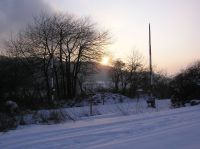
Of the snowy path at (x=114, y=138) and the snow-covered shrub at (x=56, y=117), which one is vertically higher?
the snow-covered shrub at (x=56, y=117)

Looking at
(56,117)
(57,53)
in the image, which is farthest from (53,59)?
(56,117)

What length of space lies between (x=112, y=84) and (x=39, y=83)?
968 inches

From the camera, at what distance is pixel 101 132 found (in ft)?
41.1

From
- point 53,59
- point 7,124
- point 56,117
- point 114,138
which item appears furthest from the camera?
point 53,59

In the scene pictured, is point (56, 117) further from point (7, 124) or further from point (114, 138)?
point (114, 138)

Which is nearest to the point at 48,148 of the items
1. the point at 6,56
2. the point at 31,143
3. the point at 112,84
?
the point at 31,143

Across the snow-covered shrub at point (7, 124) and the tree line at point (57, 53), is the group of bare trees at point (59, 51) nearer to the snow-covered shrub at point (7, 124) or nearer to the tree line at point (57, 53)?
the tree line at point (57, 53)

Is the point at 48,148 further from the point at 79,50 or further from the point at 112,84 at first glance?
the point at 112,84

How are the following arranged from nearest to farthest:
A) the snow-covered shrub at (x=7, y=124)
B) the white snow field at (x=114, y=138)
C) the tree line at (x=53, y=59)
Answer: the white snow field at (x=114, y=138) < the snow-covered shrub at (x=7, y=124) < the tree line at (x=53, y=59)

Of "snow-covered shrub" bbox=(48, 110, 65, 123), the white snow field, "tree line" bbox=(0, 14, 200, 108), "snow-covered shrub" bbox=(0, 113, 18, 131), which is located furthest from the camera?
"tree line" bbox=(0, 14, 200, 108)

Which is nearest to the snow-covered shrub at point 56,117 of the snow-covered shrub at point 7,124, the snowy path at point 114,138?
the snow-covered shrub at point 7,124

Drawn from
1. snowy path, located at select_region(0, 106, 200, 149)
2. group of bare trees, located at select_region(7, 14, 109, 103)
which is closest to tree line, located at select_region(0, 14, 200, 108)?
group of bare trees, located at select_region(7, 14, 109, 103)

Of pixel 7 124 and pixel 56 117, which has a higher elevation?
pixel 56 117

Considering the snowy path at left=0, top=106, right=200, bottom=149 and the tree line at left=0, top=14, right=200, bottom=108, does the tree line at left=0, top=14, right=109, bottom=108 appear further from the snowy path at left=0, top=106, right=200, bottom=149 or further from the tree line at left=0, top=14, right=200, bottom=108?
the snowy path at left=0, top=106, right=200, bottom=149
